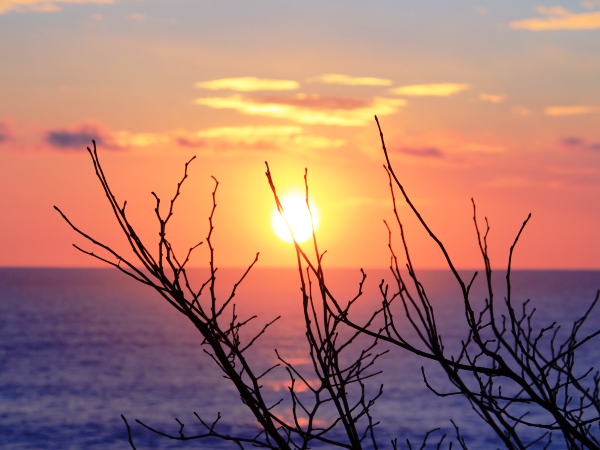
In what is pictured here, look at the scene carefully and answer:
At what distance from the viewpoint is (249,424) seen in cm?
4269

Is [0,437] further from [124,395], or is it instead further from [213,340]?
[213,340]

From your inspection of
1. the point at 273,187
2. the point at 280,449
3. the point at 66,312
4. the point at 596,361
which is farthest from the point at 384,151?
the point at 66,312

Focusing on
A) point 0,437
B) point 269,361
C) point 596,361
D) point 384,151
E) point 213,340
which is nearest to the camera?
point 213,340

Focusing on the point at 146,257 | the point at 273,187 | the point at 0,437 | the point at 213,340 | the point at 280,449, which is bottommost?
the point at 0,437

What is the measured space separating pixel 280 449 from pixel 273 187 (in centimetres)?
74

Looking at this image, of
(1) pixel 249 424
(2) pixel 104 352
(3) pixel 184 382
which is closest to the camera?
(1) pixel 249 424

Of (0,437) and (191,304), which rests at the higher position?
(191,304)

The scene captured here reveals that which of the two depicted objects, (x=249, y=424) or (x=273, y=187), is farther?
(x=249, y=424)

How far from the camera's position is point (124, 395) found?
54.6 meters

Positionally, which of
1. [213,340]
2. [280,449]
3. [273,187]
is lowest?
[280,449]

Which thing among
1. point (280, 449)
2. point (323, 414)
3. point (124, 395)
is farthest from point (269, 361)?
point (280, 449)

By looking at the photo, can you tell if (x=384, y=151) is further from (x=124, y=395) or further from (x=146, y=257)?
(x=124, y=395)

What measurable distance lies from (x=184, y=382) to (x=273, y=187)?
59908 millimetres

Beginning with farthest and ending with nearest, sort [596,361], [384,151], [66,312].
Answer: [66,312]
[596,361]
[384,151]
